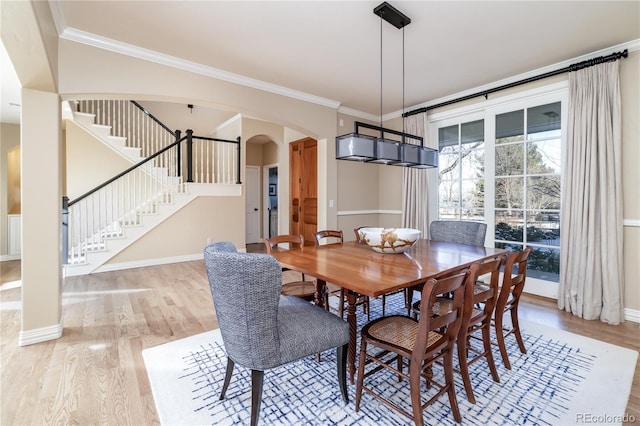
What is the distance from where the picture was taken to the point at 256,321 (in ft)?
4.47

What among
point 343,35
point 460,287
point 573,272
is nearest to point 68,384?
point 460,287

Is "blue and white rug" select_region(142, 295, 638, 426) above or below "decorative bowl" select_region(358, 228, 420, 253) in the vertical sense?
below

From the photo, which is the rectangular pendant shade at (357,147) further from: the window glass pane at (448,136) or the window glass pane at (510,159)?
the window glass pane at (448,136)

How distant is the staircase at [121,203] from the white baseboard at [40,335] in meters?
2.46

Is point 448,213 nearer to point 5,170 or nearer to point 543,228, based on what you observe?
point 543,228

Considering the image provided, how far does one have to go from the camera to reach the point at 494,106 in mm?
3807

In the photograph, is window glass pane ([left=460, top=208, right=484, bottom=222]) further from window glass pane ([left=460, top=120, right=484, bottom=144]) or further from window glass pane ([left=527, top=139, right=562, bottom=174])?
window glass pane ([left=460, top=120, right=484, bottom=144])

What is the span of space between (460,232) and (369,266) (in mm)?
1670

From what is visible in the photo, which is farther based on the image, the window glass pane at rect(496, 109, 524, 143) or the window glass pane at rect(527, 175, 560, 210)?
the window glass pane at rect(496, 109, 524, 143)

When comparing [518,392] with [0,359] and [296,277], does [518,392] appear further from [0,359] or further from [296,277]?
[0,359]

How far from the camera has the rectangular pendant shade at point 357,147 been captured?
89.5 inches

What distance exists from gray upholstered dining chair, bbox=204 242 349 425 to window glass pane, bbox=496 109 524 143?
3.42 meters

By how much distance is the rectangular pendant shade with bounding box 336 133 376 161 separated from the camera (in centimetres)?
227

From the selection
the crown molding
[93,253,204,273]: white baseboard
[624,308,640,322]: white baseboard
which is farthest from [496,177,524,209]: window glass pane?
[93,253,204,273]: white baseboard
